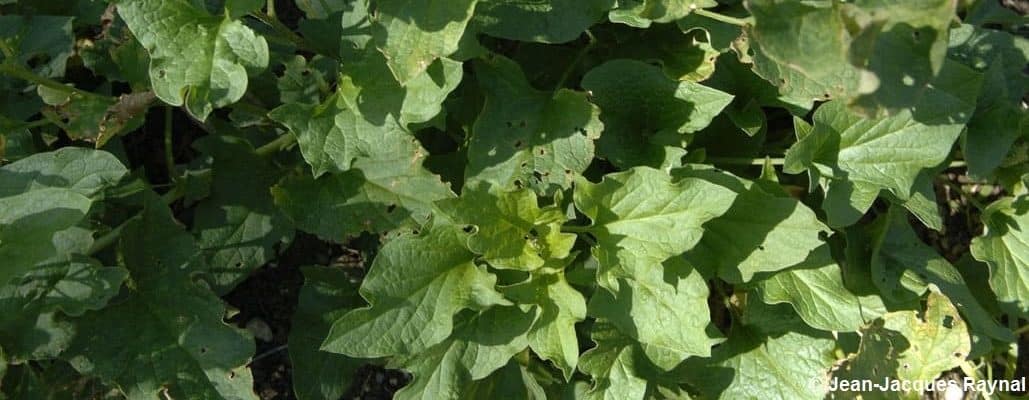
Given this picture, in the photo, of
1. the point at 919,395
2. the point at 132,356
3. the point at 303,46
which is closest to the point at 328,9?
the point at 303,46

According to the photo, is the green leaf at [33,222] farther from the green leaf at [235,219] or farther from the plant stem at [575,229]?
the plant stem at [575,229]

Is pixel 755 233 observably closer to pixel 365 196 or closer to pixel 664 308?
pixel 664 308

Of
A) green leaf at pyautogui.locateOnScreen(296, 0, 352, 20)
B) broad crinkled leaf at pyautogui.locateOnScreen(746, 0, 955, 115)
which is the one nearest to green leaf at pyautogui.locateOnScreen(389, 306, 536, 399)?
green leaf at pyautogui.locateOnScreen(296, 0, 352, 20)

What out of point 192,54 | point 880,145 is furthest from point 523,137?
point 880,145

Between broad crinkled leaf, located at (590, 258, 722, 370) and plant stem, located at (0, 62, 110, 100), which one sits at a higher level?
plant stem, located at (0, 62, 110, 100)

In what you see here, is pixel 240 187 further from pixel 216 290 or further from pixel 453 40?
pixel 453 40

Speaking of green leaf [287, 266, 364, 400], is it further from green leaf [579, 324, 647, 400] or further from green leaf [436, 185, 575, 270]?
green leaf [579, 324, 647, 400]
